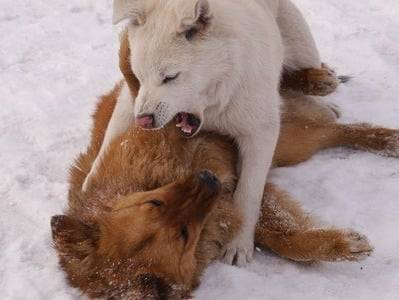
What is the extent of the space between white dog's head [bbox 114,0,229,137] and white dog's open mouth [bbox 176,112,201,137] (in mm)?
93

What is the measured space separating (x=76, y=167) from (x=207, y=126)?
0.92 m

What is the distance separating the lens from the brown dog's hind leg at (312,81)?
4816 millimetres

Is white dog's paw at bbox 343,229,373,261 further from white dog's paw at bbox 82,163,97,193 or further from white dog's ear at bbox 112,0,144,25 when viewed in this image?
white dog's ear at bbox 112,0,144,25

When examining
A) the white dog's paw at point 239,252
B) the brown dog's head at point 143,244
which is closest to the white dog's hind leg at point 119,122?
the brown dog's head at point 143,244

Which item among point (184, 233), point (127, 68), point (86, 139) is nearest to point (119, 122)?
point (127, 68)

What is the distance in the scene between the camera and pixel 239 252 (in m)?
3.66

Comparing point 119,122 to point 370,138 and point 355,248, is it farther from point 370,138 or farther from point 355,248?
point 370,138

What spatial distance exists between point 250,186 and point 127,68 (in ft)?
3.64

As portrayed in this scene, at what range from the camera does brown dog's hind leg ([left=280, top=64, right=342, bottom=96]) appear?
4.82m

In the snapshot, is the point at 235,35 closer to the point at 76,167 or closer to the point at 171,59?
the point at 171,59

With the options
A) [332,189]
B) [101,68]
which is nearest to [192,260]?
[332,189]

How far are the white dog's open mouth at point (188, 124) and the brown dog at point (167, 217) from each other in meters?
0.08

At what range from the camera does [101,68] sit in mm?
5648

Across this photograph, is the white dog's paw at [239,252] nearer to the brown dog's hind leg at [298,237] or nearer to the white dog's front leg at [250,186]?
the white dog's front leg at [250,186]
